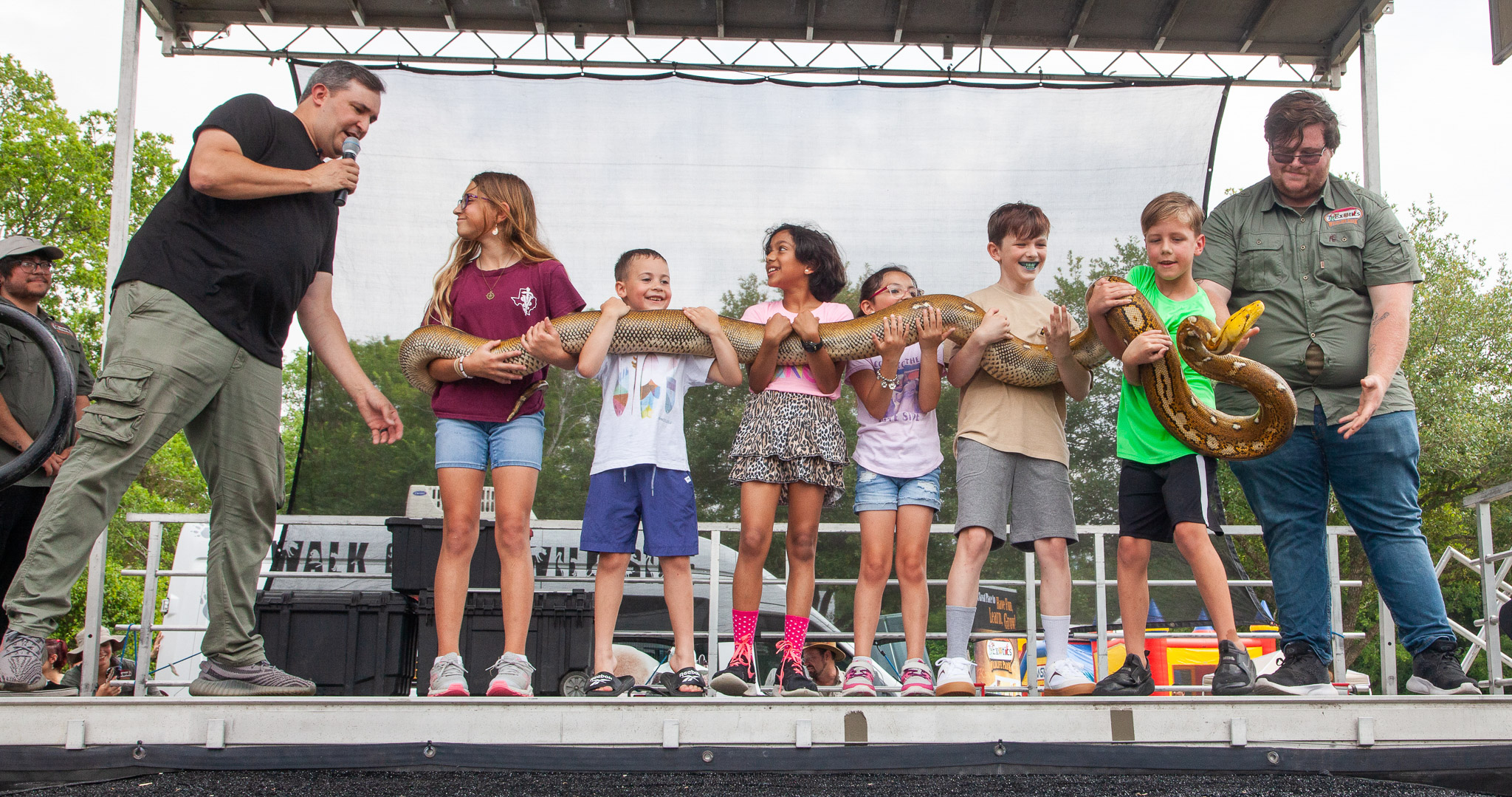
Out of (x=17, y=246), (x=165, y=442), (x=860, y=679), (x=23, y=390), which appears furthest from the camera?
(x=23, y=390)

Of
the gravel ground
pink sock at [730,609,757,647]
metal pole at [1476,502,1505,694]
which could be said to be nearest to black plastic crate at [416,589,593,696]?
pink sock at [730,609,757,647]

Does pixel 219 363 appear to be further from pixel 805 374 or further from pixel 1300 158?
pixel 1300 158

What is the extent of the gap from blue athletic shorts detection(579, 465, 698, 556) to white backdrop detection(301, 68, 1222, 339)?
231 cm

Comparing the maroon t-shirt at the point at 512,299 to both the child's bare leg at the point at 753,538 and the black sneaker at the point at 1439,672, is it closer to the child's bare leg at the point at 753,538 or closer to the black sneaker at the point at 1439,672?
the child's bare leg at the point at 753,538

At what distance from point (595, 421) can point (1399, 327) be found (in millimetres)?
4446

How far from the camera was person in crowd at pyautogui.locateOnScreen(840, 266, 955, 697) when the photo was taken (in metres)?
4.19

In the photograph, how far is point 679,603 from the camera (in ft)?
13.4

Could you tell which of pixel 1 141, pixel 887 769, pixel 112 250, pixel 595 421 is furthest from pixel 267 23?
pixel 1 141

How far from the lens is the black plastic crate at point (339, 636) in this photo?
583 centimetres

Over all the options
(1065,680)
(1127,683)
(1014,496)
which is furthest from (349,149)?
(1127,683)

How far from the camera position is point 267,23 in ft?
19.0

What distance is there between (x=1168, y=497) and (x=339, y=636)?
4.72 m

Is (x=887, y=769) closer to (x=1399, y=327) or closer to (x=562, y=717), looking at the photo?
(x=562, y=717)

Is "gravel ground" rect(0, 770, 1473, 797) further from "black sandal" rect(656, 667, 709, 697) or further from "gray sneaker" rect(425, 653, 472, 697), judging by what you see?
"black sandal" rect(656, 667, 709, 697)
